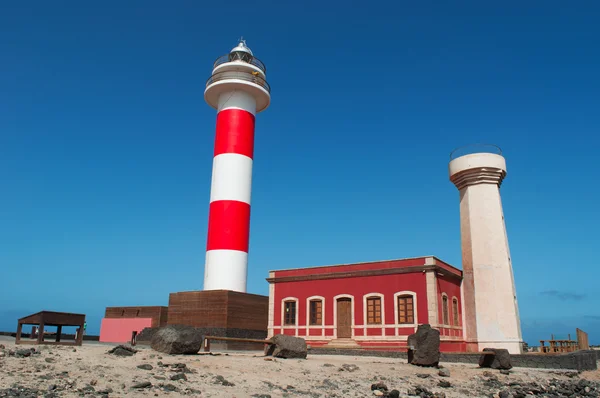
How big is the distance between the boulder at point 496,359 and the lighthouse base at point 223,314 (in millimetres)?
10274

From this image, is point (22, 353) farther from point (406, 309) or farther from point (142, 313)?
point (142, 313)

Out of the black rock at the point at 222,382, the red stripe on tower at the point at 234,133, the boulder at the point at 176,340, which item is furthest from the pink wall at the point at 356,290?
the black rock at the point at 222,382

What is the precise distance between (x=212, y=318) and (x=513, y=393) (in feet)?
45.0

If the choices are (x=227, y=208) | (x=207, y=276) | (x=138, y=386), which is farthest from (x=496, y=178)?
(x=138, y=386)

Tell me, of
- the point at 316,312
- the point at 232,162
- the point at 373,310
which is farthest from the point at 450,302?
the point at 232,162

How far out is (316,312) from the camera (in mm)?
23781

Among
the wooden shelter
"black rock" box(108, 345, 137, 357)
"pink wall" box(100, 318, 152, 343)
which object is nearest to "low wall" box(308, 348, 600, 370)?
"black rock" box(108, 345, 137, 357)

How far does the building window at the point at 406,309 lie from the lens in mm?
21141

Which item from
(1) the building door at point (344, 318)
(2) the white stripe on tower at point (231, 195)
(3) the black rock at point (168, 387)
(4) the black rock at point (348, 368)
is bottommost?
(3) the black rock at point (168, 387)

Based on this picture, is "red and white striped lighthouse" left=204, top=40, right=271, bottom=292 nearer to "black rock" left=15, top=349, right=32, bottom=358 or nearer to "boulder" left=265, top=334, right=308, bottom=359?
"boulder" left=265, top=334, right=308, bottom=359

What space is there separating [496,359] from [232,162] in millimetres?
14593

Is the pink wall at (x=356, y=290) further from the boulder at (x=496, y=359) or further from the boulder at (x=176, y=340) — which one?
the boulder at (x=176, y=340)

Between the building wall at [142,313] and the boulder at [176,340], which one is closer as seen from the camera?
the boulder at [176,340]

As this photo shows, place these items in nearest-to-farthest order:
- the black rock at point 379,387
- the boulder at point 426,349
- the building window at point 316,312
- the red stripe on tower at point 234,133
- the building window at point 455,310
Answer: the black rock at point 379,387, the boulder at point 426,349, the building window at point 455,310, the building window at point 316,312, the red stripe on tower at point 234,133
